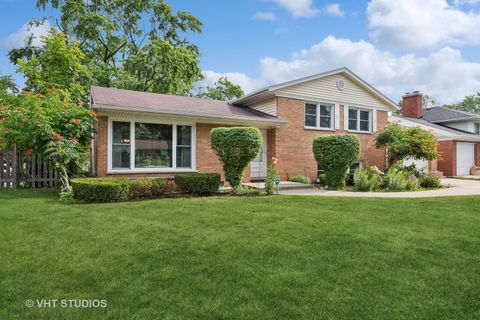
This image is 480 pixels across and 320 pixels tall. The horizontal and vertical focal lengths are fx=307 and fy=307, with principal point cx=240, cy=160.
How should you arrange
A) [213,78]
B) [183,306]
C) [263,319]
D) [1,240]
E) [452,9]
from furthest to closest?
1. [213,78]
2. [452,9]
3. [1,240]
4. [183,306]
5. [263,319]

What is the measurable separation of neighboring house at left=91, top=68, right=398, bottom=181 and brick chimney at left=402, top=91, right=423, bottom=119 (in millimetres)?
12135

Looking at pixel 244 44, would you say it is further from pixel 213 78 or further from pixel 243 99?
pixel 213 78

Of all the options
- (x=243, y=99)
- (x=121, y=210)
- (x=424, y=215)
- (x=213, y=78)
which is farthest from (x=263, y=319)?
(x=213, y=78)

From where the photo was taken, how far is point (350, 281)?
10.8 feet

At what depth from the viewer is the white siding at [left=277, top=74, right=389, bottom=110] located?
14.1 metres

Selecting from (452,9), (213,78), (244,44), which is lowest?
(452,9)

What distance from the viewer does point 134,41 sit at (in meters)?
27.9

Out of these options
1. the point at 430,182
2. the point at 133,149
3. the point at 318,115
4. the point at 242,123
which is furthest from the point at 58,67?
the point at 430,182

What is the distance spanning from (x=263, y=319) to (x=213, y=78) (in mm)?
31880

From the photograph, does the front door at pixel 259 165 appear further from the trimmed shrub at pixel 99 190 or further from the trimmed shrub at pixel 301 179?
the trimmed shrub at pixel 99 190

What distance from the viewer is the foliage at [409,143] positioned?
14.1m

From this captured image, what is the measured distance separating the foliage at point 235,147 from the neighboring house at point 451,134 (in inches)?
577

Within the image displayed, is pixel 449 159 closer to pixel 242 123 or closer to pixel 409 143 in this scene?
pixel 409 143

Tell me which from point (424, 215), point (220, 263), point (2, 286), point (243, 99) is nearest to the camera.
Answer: point (2, 286)
